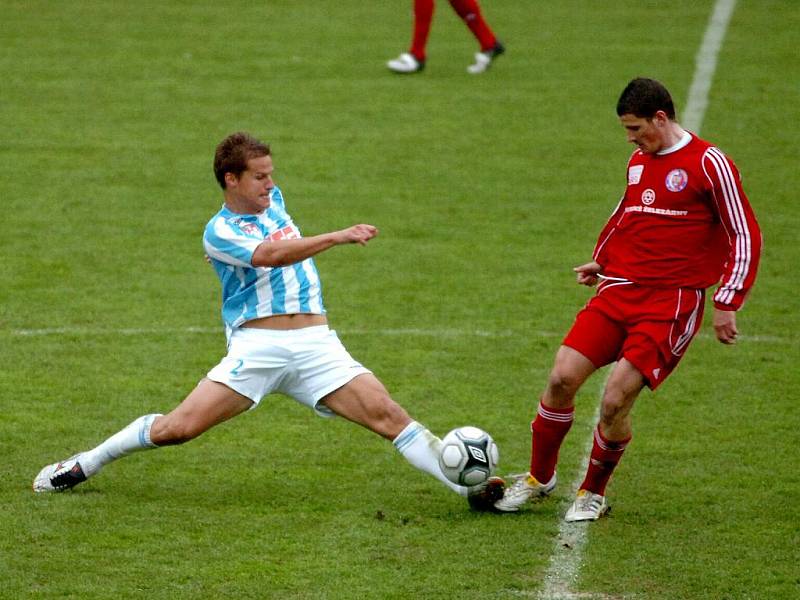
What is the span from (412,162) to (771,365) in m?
5.46

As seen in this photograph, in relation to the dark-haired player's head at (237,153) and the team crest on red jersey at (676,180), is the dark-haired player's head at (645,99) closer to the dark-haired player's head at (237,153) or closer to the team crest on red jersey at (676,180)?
the team crest on red jersey at (676,180)

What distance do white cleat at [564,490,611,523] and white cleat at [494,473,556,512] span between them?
23 cm

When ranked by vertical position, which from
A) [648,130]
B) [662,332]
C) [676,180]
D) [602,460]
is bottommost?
[602,460]

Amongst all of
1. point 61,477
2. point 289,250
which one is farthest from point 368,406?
point 61,477

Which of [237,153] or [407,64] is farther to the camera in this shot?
[407,64]

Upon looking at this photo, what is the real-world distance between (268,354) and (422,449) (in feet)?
2.80

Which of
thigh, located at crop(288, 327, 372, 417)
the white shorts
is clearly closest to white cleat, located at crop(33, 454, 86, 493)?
the white shorts

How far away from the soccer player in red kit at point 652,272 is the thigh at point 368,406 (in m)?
0.67

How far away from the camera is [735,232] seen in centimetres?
629

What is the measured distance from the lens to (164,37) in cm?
1802

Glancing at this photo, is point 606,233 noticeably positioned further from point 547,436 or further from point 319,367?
point 319,367

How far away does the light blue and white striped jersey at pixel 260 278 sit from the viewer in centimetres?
645

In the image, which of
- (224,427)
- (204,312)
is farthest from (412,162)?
(224,427)

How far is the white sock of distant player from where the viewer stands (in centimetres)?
657
